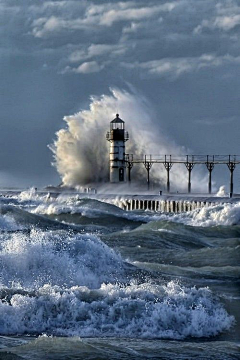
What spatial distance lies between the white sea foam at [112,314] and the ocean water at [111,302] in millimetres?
15

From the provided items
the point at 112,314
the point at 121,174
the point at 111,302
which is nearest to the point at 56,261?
the point at 111,302

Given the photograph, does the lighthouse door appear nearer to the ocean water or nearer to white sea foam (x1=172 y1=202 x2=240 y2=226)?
white sea foam (x1=172 y1=202 x2=240 y2=226)

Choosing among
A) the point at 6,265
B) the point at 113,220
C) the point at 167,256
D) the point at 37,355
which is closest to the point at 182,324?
the point at 37,355

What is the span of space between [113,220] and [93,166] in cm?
2756

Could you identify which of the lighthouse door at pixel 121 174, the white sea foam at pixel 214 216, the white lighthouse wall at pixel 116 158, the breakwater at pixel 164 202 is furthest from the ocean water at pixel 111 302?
the lighthouse door at pixel 121 174

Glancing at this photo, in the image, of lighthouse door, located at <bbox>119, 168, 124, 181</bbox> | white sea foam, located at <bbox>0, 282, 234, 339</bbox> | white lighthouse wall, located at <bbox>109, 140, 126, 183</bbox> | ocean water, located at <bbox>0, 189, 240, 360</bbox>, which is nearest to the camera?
ocean water, located at <bbox>0, 189, 240, 360</bbox>

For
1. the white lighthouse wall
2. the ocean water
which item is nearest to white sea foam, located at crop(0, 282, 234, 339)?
the ocean water

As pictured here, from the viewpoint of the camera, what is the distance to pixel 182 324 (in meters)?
13.7

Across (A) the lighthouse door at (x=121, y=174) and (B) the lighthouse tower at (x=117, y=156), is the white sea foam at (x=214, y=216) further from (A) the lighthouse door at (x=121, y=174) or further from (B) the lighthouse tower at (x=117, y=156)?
(A) the lighthouse door at (x=121, y=174)

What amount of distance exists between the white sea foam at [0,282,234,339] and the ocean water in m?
0.01

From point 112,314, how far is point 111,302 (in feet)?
1.15

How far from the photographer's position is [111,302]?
46.0 feet

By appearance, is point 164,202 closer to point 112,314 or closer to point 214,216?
point 214,216

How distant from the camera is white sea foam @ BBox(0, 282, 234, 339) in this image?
13172 millimetres
